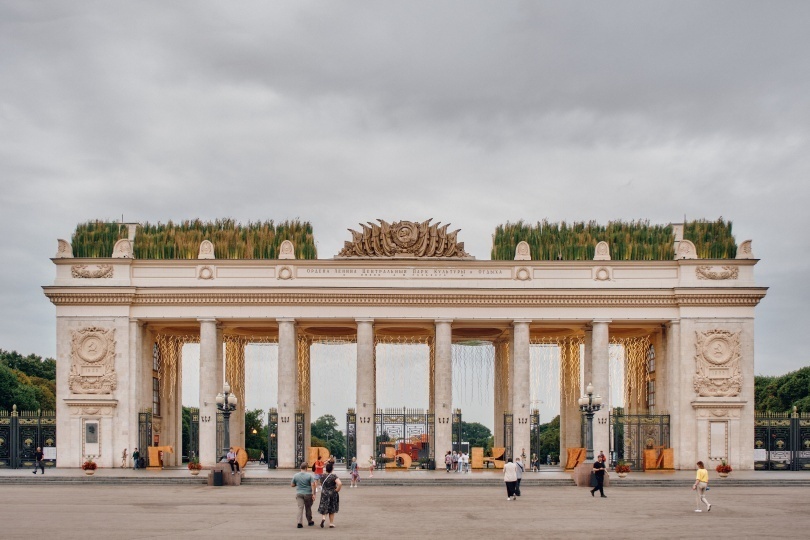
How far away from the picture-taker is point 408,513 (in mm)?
31188

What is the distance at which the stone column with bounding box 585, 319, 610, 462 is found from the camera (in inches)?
2202

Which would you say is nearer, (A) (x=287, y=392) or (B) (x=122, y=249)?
(A) (x=287, y=392)

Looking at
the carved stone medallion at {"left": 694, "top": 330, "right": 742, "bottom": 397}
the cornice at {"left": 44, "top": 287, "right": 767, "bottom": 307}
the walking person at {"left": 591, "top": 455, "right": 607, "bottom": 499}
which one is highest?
the cornice at {"left": 44, "top": 287, "right": 767, "bottom": 307}

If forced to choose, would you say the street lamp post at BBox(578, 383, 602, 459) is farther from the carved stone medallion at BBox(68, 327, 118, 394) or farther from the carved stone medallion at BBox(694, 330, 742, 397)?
the carved stone medallion at BBox(68, 327, 118, 394)

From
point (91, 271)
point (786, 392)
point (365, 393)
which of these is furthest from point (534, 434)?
point (786, 392)

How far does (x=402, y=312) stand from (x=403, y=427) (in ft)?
19.3

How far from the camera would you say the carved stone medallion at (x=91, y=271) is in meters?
56.1

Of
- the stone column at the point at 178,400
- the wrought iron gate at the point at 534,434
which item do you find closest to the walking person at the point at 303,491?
the wrought iron gate at the point at 534,434

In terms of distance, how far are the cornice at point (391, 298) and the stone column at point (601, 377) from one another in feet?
4.65

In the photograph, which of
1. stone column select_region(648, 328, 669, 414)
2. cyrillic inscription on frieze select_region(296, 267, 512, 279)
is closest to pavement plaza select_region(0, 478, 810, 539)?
stone column select_region(648, 328, 669, 414)

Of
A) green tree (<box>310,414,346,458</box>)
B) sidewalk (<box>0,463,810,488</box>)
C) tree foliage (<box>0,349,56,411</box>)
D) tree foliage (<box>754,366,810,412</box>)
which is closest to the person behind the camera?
sidewalk (<box>0,463,810,488</box>)

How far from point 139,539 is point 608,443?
1399 inches

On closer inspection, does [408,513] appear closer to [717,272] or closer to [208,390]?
[208,390]

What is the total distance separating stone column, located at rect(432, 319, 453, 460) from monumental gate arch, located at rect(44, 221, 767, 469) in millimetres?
76
